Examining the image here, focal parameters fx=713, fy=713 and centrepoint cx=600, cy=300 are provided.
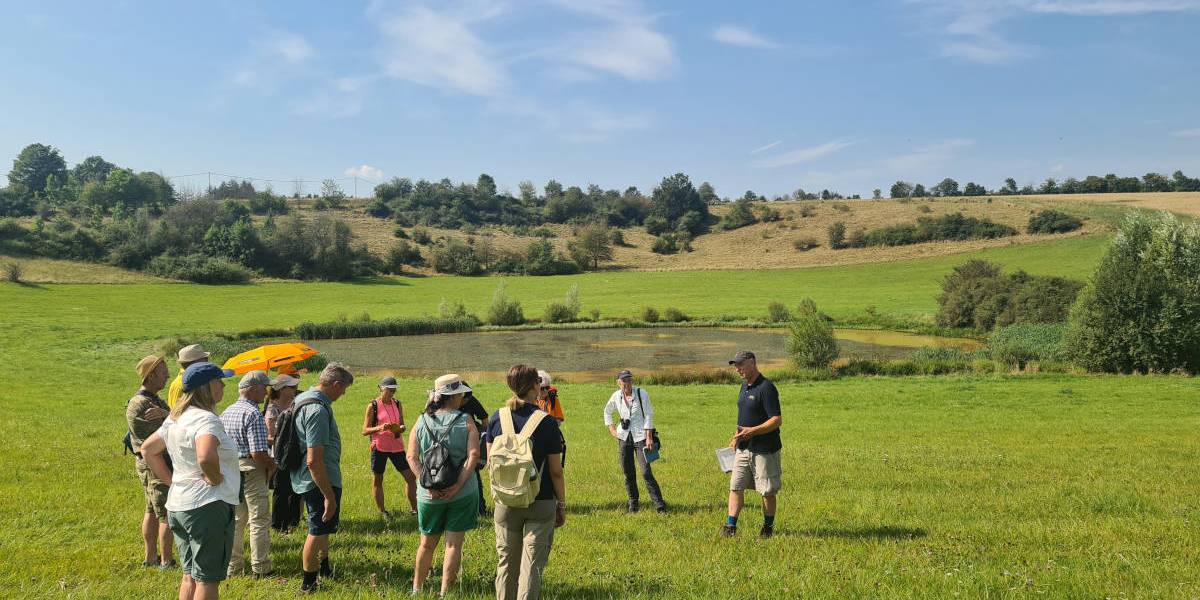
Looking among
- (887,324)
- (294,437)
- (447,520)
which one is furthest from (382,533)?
(887,324)

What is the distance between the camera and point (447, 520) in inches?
258

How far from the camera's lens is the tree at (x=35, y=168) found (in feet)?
600

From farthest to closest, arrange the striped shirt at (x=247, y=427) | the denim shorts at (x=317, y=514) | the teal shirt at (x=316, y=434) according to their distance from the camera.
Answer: the striped shirt at (x=247, y=427)
the denim shorts at (x=317, y=514)
the teal shirt at (x=316, y=434)

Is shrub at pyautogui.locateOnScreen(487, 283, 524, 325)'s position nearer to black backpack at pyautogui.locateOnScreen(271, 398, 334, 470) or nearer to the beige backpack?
black backpack at pyautogui.locateOnScreen(271, 398, 334, 470)

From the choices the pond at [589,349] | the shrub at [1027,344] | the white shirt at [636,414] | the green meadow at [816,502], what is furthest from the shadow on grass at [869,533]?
the shrub at [1027,344]

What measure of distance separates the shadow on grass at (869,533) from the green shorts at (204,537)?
6.50 metres

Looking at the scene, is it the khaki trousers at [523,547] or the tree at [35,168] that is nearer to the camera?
the khaki trousers at [523,547]

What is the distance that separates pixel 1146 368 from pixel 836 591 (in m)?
32.9

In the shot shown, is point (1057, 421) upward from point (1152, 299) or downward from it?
downward

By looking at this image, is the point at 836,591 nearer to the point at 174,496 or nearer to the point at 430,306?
the point at 174,496

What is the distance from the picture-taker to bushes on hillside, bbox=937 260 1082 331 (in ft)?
165

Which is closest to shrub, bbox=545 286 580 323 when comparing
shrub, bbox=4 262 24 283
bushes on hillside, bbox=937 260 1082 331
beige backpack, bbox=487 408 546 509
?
bushes on hillside, bbox=937 260 1082 331

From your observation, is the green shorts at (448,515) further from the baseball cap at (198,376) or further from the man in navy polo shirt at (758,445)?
the man in navy polo shirt at (758,445)

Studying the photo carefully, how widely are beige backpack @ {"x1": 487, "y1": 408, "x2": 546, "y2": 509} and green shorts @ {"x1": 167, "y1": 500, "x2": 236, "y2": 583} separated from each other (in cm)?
207
